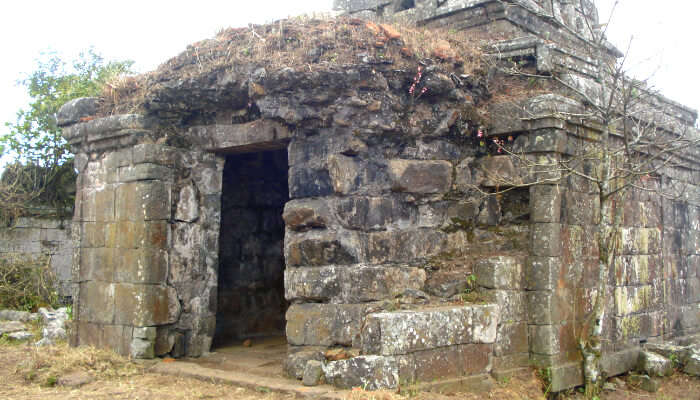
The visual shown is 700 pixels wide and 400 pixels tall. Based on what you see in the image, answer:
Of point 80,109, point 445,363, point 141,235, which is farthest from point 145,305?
point 445,363

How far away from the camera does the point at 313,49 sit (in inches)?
229

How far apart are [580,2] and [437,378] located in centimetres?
578

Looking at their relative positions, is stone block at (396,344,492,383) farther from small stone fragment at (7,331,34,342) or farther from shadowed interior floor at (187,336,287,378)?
small stone fragment at (7,331,34,342)

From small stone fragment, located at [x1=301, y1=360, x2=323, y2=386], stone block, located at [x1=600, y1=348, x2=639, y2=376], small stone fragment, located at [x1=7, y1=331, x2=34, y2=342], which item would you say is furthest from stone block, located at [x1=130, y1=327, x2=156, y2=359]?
stone block, located at [x1=600, y1=348, x2=639, y2=376]

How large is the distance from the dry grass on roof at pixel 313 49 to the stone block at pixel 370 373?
2.49 m

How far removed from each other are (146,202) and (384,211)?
8.42 ft

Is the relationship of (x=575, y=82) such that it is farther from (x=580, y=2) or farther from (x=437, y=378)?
(x=437, y=378)

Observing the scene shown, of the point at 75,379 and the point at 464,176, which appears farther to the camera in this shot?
the point at 464,176

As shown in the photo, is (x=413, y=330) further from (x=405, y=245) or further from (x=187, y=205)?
(x=187, y=205)

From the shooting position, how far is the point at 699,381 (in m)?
6.89

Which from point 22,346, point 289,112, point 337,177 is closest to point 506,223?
point 337,177

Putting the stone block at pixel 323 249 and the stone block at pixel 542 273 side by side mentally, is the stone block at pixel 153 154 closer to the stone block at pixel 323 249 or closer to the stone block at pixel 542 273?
the stone block at pixel 323 249

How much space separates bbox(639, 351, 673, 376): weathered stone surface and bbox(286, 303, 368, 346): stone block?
3.46m

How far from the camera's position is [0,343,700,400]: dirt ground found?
530 cm
